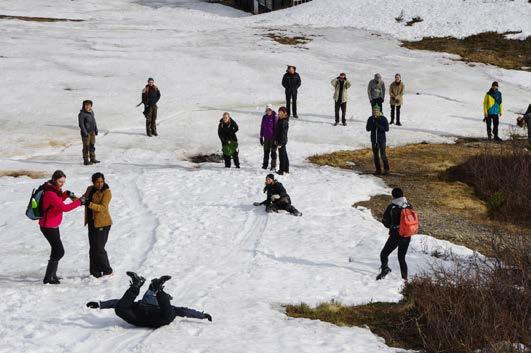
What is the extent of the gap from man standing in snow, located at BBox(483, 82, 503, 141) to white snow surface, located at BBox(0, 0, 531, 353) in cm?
108

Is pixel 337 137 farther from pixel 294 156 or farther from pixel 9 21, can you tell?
pixel 9 21

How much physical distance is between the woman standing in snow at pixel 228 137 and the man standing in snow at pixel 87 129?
3.49 m

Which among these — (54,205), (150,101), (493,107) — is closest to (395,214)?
(54,205)

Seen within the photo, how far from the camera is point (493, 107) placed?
20266mm

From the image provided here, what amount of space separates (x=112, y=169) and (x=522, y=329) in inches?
476

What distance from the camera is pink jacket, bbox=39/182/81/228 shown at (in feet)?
29.7

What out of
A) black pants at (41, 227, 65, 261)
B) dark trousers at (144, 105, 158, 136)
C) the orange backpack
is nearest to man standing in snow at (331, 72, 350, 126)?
dark trousers at (144, 105, 158, 136)

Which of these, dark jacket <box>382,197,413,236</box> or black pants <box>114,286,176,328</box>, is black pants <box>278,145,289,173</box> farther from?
black pants <box>114,286,176,328</box>

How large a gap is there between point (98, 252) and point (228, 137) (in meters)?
7.41

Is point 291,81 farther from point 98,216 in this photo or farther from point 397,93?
point 98,216

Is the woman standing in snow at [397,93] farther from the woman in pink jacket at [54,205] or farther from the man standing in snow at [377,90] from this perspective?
the woman in pink jacket at [54,205]

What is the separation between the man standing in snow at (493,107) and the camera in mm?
20109

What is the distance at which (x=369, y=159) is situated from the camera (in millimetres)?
18688

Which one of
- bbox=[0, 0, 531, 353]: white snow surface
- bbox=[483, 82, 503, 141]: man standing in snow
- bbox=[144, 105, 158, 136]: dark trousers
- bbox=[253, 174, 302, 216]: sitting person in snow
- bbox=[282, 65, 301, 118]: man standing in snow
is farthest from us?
bbox=[282, 65, 301, 118]: man standing in snow
